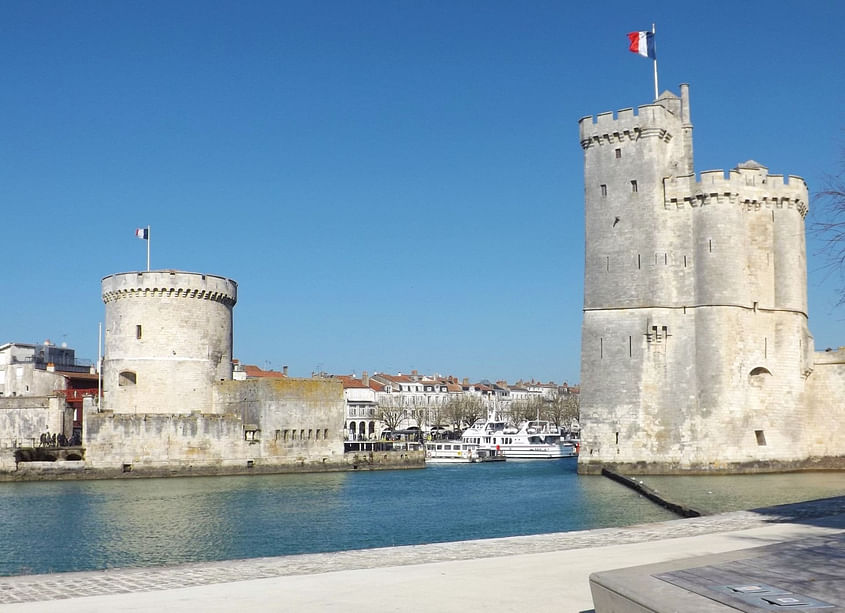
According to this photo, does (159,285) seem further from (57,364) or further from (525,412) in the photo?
(525,412)

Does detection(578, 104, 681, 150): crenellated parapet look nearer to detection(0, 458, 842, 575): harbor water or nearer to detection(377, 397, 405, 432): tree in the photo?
detection(0, 458, 842, 575): harbor water

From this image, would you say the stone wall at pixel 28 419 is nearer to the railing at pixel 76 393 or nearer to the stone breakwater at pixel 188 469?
the stone breakwater at pixel 188 469

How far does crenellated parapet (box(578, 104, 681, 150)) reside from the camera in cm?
3344

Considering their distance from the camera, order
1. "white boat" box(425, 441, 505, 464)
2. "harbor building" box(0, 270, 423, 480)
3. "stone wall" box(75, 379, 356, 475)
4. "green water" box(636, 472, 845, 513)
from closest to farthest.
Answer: "green water" box(636, 472, 845, 513)
"stone wall" box(75, 379, 356, 475)
"harbor building" box(0, 270, 423, 480)
"white boat" box(425, 441, 505, 464)

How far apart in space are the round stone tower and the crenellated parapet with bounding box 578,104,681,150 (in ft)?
56.0

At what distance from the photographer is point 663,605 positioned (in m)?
5.98

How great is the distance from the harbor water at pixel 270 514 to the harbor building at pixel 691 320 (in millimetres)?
3390

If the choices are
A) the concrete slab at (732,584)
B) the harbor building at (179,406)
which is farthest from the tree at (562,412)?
the concrete slab at (732,584)

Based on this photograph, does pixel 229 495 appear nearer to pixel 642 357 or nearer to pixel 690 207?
pixel 642 357

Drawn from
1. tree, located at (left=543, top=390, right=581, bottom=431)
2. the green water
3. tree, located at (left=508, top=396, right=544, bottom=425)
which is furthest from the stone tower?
tree, located at (left=508, top=396, right=544, bottom=425)

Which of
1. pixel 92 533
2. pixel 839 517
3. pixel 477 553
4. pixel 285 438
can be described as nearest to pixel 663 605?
pixel 477 553

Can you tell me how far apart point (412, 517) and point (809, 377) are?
1926 centimetres

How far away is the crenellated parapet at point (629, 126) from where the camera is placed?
3344 centimetres

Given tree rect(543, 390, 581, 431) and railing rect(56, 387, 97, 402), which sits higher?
railing rect(56, 387, 97, 402)
